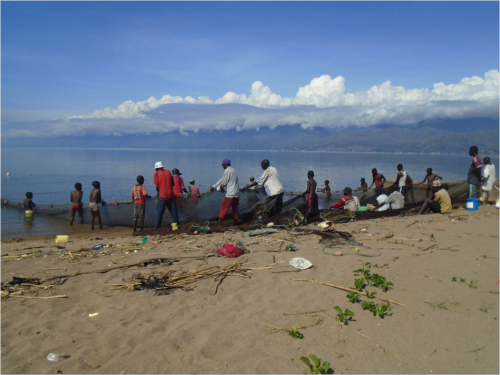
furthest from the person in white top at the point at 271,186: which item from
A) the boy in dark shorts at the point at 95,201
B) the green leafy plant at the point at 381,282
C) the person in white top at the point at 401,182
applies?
the person in white top at the point at 401,182

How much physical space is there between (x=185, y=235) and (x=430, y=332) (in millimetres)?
6147

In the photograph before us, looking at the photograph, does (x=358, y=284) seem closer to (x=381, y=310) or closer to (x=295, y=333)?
(x=381, y=310)

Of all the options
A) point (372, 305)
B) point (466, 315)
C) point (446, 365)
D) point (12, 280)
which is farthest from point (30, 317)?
point (466, 315)

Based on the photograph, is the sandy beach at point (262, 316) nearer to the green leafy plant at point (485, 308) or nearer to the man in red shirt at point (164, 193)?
the green leafy plant at point (485, 308)

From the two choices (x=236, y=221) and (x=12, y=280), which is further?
(x=236, y=221)

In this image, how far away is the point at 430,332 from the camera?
324 centimetres

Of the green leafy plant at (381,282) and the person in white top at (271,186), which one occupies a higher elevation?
the person in white top at (271,186)

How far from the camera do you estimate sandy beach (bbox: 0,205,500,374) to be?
287cm

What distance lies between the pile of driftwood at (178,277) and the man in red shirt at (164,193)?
13.4 feet

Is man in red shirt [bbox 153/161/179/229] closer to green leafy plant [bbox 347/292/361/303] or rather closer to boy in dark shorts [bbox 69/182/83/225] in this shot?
boy in dark shorts [bbox 69/182/83/225]

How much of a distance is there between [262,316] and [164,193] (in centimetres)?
597

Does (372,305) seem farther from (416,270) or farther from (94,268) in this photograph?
(94,268)

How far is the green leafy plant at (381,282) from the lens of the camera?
4.13 metres

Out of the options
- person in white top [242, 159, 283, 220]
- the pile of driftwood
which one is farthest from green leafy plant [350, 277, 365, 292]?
person in white top [242, 159, 283, 220]
